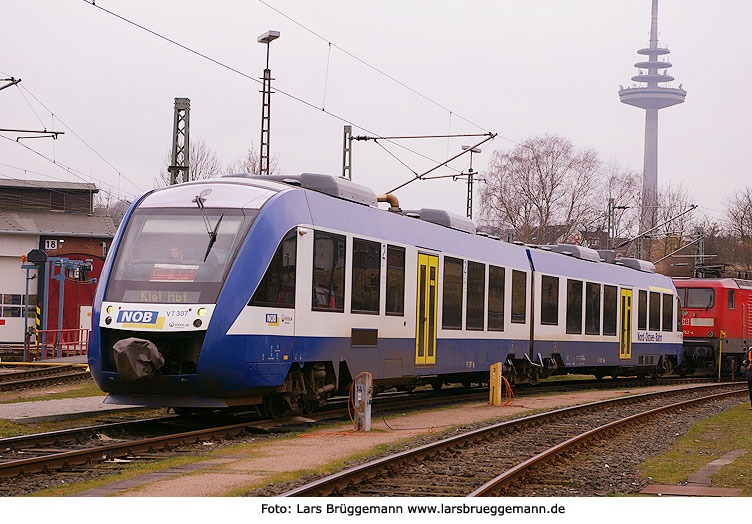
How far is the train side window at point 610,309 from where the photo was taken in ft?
88.9

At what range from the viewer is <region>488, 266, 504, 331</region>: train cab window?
20.9m

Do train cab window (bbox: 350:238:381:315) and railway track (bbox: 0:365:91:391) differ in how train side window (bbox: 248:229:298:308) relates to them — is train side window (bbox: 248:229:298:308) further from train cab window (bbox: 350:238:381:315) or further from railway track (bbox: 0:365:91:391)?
railway track (bbox: 0:365:91:391)

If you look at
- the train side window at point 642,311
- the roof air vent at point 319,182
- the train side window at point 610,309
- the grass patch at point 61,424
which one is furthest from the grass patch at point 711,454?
the train side window at point 642,311

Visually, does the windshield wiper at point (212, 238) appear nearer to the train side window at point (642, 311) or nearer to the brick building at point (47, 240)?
the train side window at point (642, 311)

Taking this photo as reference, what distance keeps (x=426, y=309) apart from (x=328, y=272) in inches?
141

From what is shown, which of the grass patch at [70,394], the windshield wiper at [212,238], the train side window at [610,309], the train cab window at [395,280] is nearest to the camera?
the windshield wiper at [212,238]

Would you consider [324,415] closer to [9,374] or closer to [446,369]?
[446,369]

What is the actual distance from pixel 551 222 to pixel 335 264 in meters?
56.9

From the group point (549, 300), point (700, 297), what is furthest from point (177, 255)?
point (700, 297)

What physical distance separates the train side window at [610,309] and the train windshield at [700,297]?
27.1ft

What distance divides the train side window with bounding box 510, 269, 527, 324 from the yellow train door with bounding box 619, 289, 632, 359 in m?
6.51

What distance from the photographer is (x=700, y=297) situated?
35.2 m

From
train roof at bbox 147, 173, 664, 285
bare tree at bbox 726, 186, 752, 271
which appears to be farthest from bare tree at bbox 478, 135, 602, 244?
train roof at bbox 147, 173, 664, 285
